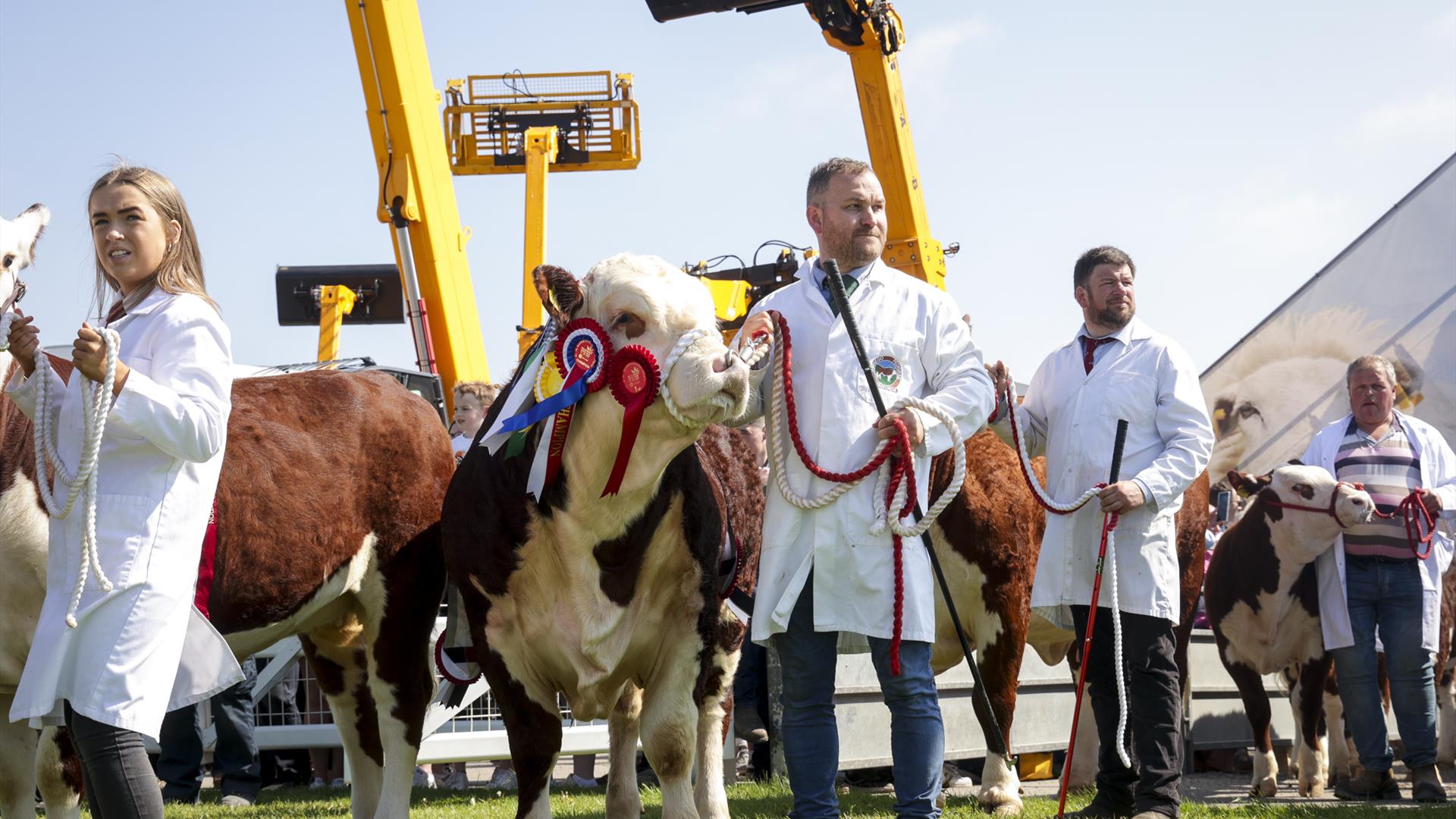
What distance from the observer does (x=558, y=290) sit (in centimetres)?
474

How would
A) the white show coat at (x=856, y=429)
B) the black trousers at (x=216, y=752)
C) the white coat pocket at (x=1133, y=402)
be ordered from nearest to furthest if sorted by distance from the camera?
the white show coat at (x=856, y=429) → the white coat pocket at (x=1133, y=402) → the black trousers at (x=216, y=752)

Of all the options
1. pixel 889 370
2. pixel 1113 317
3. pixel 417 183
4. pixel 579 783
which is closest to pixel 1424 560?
pixel 1113 317

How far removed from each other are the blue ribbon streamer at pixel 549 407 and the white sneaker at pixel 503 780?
3.92 m

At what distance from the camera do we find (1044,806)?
20.7 ft

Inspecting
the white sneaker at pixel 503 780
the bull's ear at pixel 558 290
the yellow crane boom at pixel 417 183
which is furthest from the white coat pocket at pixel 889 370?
the yellow crane boom at pixel 417 183

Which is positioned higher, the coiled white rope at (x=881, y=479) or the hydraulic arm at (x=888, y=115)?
the hydraulic arm at (x=888, y=115)

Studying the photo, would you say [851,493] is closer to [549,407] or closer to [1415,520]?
[549,407]

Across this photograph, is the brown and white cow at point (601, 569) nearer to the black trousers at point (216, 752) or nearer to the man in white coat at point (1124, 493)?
the man in white coat at point (1124, 493)

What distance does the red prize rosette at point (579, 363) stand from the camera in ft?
15.2

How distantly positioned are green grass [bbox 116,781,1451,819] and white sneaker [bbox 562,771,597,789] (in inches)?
16.6

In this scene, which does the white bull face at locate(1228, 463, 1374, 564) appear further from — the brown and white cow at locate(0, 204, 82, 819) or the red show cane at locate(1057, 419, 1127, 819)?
the brown and white cow at locate(0, 204, 82, 819)

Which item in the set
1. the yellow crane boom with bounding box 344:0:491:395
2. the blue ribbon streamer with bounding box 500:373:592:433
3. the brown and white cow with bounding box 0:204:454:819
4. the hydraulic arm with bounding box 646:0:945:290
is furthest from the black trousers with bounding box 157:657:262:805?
the hydraulic arm with bounding box 646:0:945:290

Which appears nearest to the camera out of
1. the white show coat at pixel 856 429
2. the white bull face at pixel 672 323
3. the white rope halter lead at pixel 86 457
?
the white rope halter lead at pixel 86 457

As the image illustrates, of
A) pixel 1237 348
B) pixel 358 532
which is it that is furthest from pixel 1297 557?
pixel 1237 348
